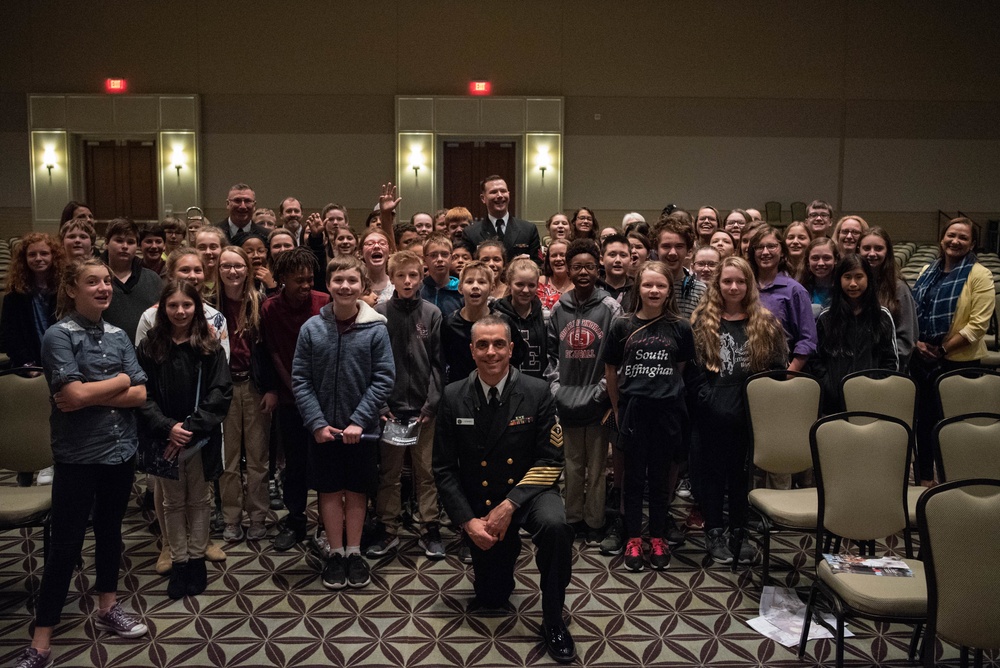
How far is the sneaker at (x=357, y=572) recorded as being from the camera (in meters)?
3.87

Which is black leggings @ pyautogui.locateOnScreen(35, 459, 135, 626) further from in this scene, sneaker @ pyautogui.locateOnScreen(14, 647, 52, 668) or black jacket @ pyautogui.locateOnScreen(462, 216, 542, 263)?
black jacket @ pyautogui.locateOnScreen(462, 216, 542, 263)

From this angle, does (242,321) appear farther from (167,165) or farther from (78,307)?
(167,165)

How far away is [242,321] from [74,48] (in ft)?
36.0

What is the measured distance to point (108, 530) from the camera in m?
3.34

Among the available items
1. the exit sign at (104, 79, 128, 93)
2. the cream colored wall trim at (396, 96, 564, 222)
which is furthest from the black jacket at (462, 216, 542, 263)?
the exit sign at (104, 79, 128, 93)

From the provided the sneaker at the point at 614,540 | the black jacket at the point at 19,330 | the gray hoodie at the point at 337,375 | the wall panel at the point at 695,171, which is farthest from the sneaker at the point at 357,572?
the wall panel at the point at 695,171

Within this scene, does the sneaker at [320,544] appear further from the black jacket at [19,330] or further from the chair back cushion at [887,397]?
the chair back cushion at [887,397]

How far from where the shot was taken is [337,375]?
3.86 m

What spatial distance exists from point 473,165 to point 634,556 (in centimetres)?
1002

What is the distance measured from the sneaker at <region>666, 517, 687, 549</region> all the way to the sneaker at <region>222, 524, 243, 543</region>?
2.30 meters

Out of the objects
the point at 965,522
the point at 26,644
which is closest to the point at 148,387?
the point at 26,644

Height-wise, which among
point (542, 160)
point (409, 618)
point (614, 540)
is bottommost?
point (409, 618)

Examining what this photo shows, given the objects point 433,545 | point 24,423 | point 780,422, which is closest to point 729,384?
point 780,422

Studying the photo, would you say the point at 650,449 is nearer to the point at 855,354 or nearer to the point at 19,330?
the point at 855,354
